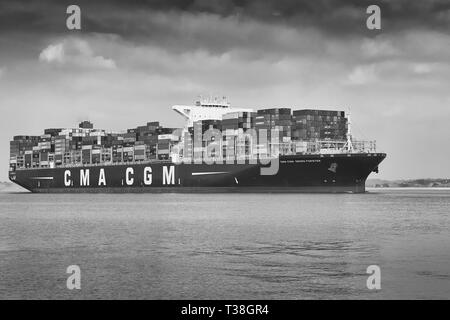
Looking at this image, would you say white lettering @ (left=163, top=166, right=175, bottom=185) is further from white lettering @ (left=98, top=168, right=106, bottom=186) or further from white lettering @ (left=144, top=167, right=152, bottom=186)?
white lettering @ (left=98, top=168, right=106, bottom=186)

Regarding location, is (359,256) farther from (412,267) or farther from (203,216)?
(203,216)

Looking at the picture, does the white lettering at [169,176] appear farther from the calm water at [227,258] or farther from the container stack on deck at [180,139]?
the calm water at [227,258]

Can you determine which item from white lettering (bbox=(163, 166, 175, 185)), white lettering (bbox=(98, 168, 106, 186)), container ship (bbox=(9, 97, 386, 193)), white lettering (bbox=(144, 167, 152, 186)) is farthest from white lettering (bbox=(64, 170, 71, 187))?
white lettering (bbox=(163, 166, 175, 185))

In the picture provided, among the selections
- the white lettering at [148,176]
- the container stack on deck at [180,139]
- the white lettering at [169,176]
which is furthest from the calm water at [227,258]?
the white lettering at [148,176]
